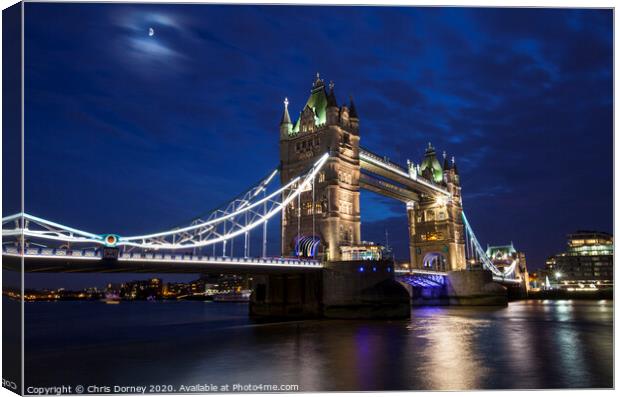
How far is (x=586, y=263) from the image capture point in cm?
9544

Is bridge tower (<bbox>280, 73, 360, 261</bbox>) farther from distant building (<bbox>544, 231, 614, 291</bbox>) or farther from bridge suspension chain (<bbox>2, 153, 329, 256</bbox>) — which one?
distant building (<bbox>544, 231, 614, 291</bbox>)

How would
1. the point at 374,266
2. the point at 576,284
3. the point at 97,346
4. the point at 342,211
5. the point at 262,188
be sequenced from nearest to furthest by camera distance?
1. the point at 97,346
2. the point at 374,266
3. the point at 262,188
4. the point at 342,211
5. the point at 576,284

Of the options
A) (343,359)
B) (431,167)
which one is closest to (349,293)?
(343,359)

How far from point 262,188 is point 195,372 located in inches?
1058

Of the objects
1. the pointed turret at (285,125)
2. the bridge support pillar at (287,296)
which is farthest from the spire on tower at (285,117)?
the bridge support pillar at (287,296)

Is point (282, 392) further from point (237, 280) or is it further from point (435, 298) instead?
point (237, 280)

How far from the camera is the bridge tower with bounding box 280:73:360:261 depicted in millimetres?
47531

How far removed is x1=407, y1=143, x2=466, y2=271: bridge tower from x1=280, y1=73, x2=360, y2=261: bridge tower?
27.9 meters

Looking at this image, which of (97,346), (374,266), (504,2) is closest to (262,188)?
(374,266)

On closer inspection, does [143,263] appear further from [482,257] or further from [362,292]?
[482,257]

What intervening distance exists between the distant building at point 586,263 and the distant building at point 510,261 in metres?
6.14

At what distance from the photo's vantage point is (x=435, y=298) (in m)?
69.6

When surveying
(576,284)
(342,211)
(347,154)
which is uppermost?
(347,154)

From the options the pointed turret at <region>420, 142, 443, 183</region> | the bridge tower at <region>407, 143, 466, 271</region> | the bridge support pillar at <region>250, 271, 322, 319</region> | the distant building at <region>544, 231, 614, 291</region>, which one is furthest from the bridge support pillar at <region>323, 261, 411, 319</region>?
the distant building at <region>544, 231, 614, 291</region>
